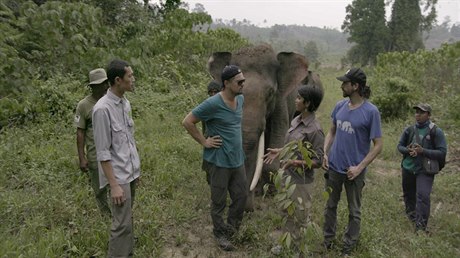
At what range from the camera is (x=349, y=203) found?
392cm

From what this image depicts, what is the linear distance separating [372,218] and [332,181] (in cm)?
113

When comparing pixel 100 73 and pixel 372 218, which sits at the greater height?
pixel 100 73

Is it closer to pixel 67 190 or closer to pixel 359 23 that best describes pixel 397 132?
pixel 67 190

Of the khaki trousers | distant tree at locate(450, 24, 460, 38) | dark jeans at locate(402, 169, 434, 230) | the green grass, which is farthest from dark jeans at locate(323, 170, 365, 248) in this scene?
distant tree at locate(450, 24, 460, 38)

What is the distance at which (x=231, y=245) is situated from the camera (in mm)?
4020

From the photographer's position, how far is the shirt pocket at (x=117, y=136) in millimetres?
3205

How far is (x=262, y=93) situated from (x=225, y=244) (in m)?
1.71

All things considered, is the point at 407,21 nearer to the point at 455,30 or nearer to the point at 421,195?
the point at 421,195

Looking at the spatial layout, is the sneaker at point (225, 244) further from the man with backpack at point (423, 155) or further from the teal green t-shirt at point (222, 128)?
the man with backpack at point (423, 155)

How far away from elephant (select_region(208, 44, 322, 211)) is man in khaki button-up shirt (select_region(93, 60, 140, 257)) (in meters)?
1.52

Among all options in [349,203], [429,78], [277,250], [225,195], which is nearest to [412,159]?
[349,203]

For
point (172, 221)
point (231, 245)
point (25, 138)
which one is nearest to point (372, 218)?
point (231, 245)

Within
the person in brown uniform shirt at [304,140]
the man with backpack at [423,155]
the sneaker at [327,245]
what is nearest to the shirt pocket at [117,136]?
the person in brown uniform shirt at [304,140]

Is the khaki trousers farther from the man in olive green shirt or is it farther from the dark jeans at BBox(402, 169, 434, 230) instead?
the dark jeans at BBox(402, 169, 434, 230)
